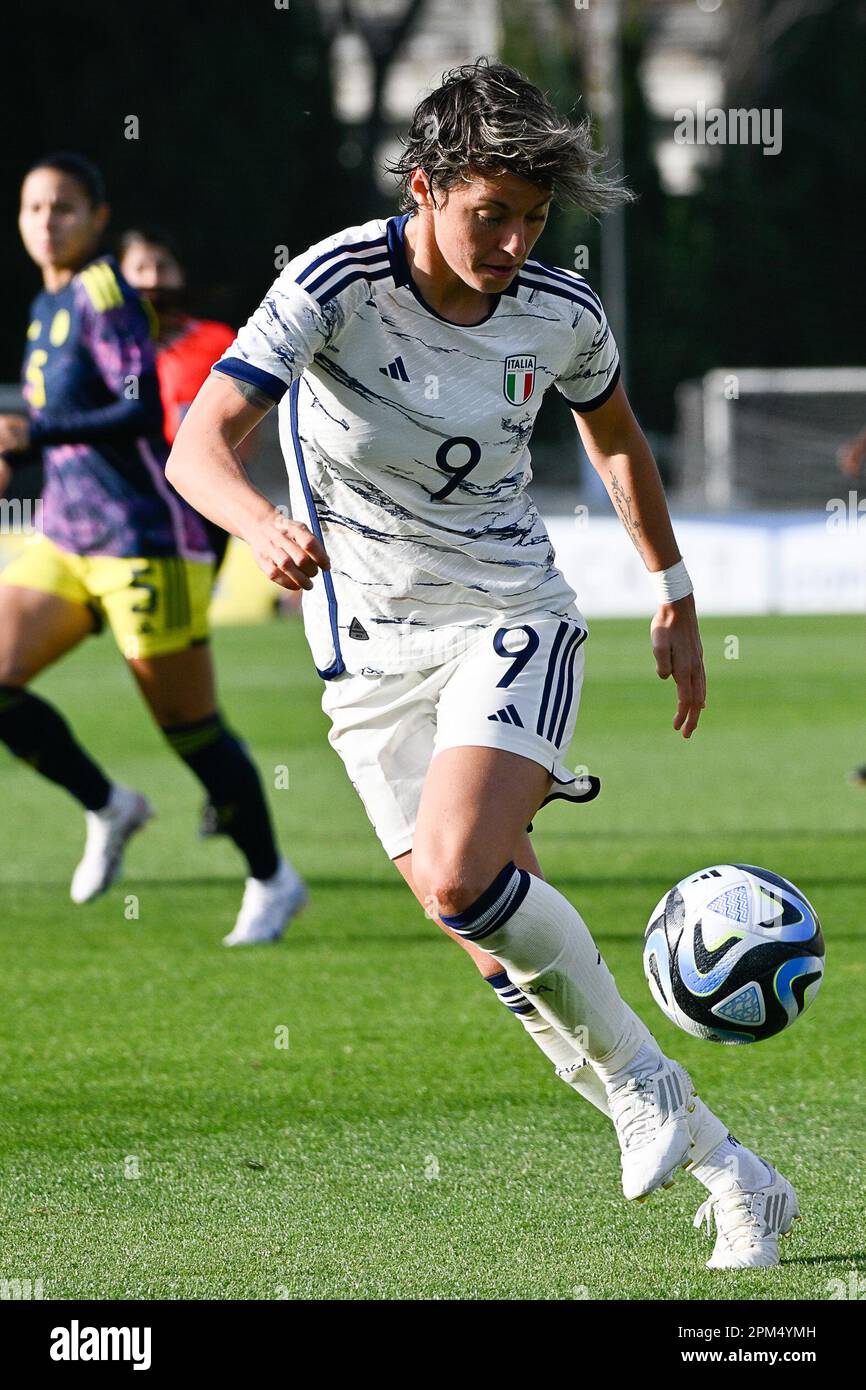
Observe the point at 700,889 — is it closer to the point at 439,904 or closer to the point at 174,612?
the point at 439,904

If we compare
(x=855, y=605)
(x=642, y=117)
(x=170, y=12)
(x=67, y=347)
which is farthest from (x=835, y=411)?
(x=67, y=347)

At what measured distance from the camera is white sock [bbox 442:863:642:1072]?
368 centimetres

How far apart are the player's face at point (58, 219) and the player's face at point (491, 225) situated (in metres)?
3.26

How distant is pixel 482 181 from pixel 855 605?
739 inches

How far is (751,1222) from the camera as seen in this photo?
366 centimetres

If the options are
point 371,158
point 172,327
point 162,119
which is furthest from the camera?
point 371,158

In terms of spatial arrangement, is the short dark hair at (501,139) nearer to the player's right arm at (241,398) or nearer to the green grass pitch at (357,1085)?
the player's right arm at (241,398)

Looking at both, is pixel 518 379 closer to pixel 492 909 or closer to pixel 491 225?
pixel 491 225

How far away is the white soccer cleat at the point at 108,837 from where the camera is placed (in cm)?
740

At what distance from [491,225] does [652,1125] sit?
66.3 inches

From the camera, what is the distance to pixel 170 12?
32.8m

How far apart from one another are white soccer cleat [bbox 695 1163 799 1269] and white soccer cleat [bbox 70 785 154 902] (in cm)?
402

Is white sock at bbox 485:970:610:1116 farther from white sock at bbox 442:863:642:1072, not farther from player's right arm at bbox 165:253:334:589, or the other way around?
player's right arm at bbox 165:253:334:589

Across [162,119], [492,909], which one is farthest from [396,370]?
[162,119]
